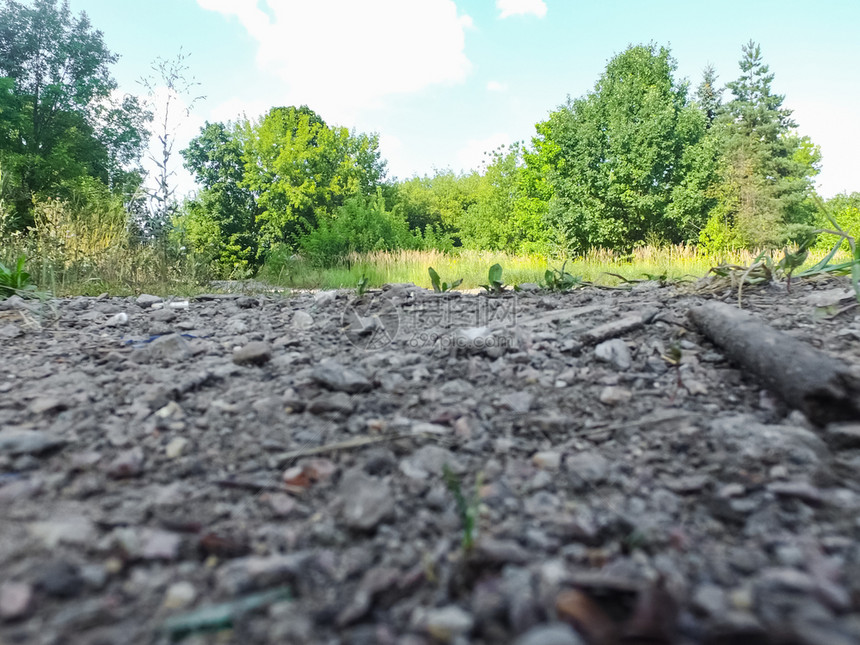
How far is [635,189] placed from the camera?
20.1 m

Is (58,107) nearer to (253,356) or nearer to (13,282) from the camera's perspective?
(13,282)

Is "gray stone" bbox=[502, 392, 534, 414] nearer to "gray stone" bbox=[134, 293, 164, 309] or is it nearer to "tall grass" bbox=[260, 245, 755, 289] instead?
"gray stone" bbox=[134, 293, 164, 309]

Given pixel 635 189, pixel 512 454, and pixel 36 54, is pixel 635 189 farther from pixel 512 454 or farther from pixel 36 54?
pixel 36 54

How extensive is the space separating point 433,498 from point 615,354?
3.28 ft

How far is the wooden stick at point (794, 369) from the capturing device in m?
1.14

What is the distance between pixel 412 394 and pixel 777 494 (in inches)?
35.7

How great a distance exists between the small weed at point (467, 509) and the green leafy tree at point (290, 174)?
18.9 metres

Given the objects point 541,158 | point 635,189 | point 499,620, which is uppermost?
point 541,158

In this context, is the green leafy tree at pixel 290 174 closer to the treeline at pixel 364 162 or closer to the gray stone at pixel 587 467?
the treeline at pixel 364 162

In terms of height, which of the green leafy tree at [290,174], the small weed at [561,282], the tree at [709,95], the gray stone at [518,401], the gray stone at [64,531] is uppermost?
the tree at [709,95]

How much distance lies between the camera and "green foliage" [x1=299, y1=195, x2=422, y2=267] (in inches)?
571

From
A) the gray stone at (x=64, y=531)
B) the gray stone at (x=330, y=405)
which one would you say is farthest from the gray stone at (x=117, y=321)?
the gray stone at (x=64, y=531)

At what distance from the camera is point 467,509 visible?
92cm

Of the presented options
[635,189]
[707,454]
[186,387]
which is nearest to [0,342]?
[186,387]
